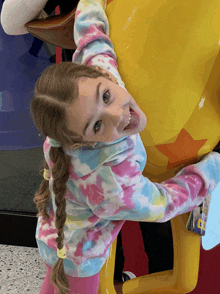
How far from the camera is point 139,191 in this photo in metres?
0.68

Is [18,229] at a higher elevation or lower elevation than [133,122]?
lower

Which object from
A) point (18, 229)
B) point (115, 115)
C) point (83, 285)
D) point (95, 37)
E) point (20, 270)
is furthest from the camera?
point (18, 229)

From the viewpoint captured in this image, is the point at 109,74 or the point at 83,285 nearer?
the point at 109,74

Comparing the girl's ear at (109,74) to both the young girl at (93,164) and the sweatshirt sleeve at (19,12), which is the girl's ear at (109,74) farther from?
the sweatshirt sleeve at (19,12)

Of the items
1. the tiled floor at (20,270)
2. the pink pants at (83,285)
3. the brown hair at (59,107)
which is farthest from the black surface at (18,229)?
the brown hair at (59,107)

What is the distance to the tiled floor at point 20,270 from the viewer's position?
1422 mm

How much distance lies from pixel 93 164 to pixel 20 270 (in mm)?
1070

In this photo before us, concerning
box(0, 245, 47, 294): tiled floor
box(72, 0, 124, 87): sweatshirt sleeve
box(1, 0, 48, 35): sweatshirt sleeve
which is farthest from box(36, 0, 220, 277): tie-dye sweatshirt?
box(0, 245, 47, 294): tiled floor

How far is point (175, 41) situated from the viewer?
0.67m

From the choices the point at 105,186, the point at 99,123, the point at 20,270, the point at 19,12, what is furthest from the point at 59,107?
the point at 20,270

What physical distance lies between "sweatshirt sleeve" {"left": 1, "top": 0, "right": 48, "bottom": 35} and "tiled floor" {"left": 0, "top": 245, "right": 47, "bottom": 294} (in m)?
1.02

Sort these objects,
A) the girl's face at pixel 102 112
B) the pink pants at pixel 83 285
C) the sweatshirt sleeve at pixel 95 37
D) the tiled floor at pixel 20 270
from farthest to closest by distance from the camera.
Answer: the tiled floor at pixel 20 270, the pink pants at pixel 83 285, the sweatshirt sleeve at pixel 95 37, the girl's face at pixel 102 112

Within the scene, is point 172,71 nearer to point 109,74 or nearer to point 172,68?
point 172,68

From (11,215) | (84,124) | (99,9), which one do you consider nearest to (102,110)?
(84,124)
